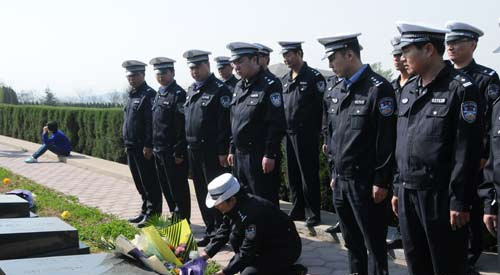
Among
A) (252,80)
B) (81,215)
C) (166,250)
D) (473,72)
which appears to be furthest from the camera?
→ (81,215)

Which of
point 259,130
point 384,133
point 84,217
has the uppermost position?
point 384,133

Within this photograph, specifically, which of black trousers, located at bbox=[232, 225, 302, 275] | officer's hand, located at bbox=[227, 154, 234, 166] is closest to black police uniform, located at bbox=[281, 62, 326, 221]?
officer's hand, located at bbox=[227, 154, 234, 166]

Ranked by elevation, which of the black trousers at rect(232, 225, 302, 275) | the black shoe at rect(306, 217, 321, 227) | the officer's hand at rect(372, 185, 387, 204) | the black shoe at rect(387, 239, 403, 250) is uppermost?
the officer's hand at rect(372, 185, 387, 204)

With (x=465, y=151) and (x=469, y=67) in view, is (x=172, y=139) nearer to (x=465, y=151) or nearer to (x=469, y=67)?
(x=469, y=67)

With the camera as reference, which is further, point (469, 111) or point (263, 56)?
point (263, 56)

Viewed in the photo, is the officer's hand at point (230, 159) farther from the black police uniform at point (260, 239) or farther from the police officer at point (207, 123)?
the black police uniform at point (260, 239)

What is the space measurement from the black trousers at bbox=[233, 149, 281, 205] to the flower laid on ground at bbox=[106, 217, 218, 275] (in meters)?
1.04

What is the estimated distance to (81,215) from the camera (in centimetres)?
743

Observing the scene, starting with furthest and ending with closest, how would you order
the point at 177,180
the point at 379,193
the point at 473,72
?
the point at 177,180 → the point at 473,72 → the point at 379,193

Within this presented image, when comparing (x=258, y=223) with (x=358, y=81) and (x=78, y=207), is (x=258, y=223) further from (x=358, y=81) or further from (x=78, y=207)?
(x=78, y=207)

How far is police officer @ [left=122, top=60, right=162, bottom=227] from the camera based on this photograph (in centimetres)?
689

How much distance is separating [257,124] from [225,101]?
724 millimetres

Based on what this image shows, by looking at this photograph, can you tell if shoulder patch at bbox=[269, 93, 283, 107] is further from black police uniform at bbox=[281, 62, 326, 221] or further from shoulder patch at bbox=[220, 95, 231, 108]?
black police uniform at bbox=[281, 62, 326, 221]

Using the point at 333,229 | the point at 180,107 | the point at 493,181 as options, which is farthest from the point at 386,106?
the point at 180,107
